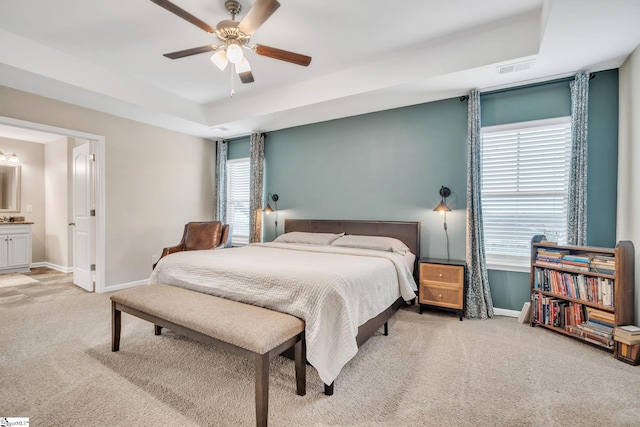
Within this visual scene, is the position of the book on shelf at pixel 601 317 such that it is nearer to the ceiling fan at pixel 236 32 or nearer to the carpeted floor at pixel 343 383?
the carpeted floor at pixel 343 383

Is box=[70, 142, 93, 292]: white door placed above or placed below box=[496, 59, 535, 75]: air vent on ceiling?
below

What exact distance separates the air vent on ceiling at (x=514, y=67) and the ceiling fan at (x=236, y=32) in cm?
193

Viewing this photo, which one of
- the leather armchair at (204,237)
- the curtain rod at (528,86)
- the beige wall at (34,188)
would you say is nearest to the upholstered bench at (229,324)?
the leather armchair at (204,237)

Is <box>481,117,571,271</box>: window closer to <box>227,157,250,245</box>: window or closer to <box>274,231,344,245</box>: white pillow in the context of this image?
<box>274,231,344,245</box>: white pillow

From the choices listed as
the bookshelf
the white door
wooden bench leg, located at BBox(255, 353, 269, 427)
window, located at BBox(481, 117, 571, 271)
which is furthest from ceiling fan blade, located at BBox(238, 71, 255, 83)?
the bookshelf

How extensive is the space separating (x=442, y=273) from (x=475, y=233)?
59cm

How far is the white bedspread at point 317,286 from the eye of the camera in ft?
6.04

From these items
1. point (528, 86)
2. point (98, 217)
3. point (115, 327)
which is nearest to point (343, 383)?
point (115, 327)

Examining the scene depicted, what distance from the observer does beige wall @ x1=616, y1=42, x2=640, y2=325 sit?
2.46 m

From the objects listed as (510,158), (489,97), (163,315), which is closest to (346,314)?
(163,315)

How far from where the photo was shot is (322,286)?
6.30 feet

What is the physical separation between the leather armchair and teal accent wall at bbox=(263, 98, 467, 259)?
2.80 ft

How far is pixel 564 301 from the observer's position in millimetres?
2873

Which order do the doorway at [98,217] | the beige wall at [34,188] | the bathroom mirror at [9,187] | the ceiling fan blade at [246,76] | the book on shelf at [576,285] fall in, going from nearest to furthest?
the book on shelf at [576,285] → the ceiling fan blade at [246,76] → the doorway at [98,217] → the bathroom mirror at [9,187] → the beige wall at [34,188]
